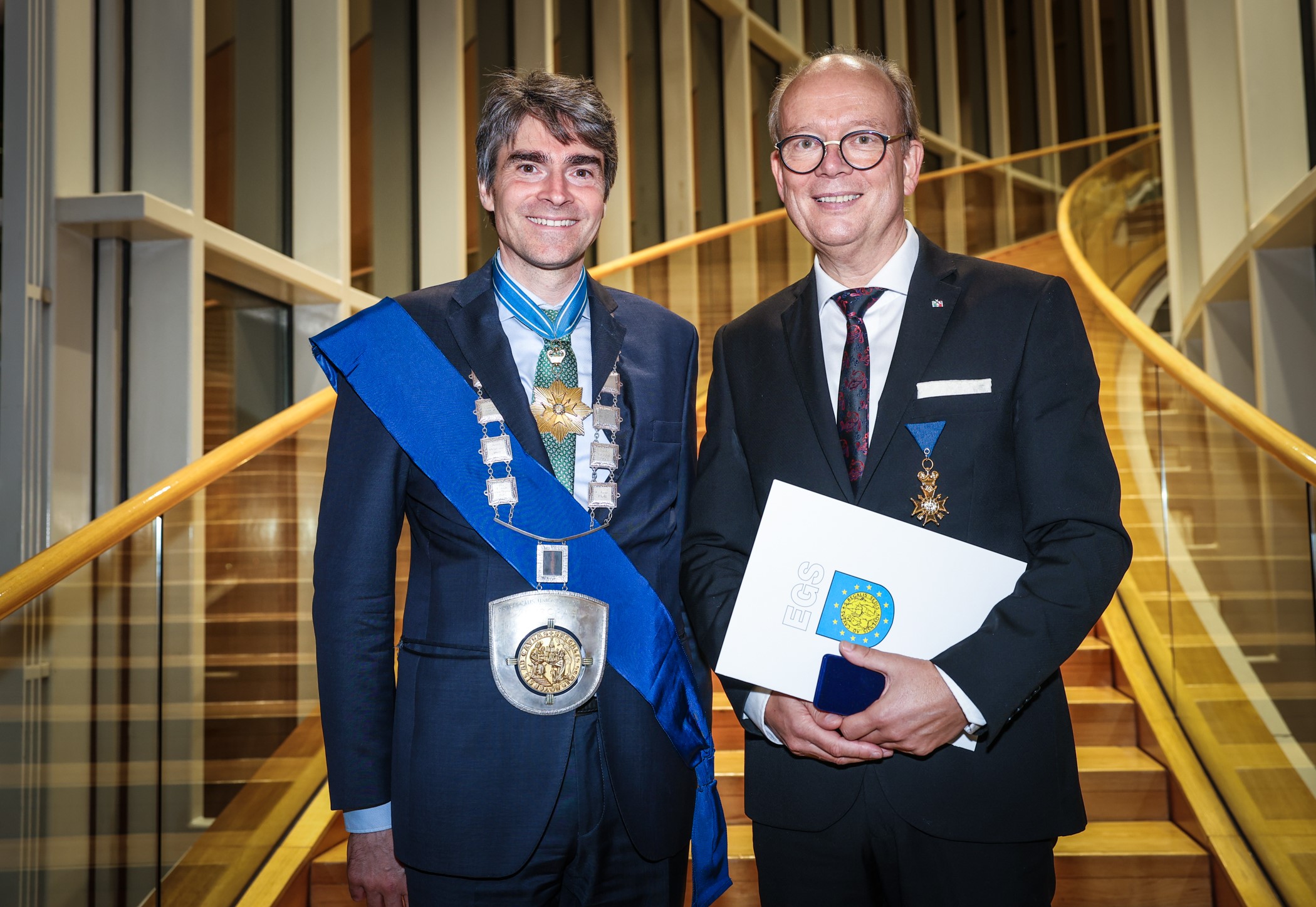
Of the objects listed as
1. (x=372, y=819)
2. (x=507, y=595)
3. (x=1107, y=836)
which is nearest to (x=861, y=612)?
(x=507, y=595)

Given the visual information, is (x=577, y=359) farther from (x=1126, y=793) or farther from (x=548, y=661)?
(x=1126, y=793)

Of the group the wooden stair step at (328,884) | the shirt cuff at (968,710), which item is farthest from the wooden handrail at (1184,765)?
the wooden stair step at (328,884)

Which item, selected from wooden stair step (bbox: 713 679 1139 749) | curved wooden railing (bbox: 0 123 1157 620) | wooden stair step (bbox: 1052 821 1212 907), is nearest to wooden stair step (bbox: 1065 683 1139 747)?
wooden stair step (bbox: 713 679 1139 749)

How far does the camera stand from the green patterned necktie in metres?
1.81

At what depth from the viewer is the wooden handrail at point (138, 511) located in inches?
83.4

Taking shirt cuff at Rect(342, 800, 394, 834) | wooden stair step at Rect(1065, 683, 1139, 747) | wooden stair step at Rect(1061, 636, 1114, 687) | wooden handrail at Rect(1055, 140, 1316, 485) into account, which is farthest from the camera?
wooden stair step at Rect(1061, 636, 1114, 687)

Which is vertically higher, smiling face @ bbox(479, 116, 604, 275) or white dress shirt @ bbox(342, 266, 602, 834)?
smiling face @ bbox(479, 116, 604, 275)

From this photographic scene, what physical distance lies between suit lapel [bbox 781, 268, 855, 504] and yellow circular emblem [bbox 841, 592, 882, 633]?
178 mm

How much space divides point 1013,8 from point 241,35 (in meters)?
14.4

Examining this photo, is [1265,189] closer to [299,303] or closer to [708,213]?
[299,303]

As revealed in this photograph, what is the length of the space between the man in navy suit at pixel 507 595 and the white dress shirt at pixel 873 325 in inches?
10.9

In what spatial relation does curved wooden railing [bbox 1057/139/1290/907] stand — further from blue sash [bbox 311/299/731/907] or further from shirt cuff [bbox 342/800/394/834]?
shirt cuff [bbox 342/800/394/834]

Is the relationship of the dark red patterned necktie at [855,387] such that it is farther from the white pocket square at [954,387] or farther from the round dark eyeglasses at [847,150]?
the round dark eyeglasses at [847,150]

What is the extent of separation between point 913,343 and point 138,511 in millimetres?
1777
